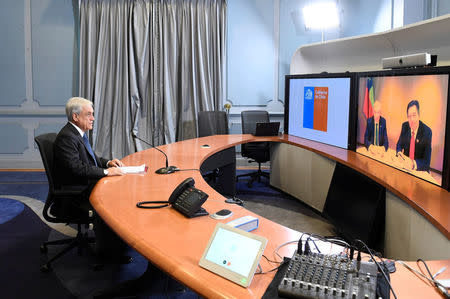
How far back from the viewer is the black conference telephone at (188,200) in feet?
6.48

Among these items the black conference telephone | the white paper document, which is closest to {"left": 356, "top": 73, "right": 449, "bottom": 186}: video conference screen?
the black conference telephone

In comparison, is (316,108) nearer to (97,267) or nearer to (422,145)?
(422,145)

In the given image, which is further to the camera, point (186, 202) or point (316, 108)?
point (316, 108)

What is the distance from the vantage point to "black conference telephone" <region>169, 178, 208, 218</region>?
197 centimetres

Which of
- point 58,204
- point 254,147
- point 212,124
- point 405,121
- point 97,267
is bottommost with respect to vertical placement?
point 97,267

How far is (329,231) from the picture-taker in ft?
12.5

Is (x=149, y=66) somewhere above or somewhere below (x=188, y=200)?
above

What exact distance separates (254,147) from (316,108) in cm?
114

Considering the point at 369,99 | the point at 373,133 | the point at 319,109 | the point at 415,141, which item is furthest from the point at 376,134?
the point at 319,109

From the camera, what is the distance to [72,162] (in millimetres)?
2873

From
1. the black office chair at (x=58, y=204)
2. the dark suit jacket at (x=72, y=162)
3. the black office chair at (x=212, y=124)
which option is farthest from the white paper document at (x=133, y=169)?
the black office chair at (x=212, y=124)

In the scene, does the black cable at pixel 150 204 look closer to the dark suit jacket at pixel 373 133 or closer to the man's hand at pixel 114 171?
the man's hand at pixel 114 171

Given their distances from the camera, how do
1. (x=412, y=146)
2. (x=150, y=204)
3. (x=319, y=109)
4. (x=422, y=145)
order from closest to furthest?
(x=150, y=204), (x=422, y=145), (x=412, y=146), (x=319, y=109)

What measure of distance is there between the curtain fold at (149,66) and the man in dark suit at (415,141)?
3350 millimetres
